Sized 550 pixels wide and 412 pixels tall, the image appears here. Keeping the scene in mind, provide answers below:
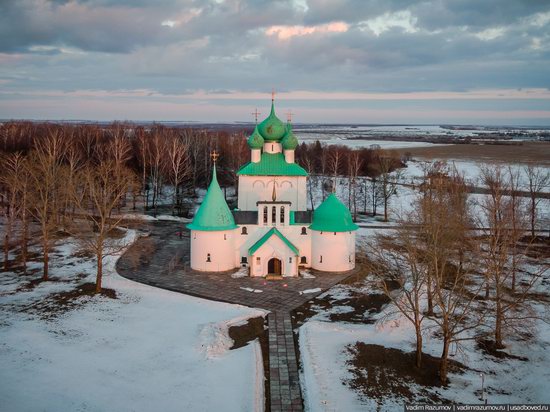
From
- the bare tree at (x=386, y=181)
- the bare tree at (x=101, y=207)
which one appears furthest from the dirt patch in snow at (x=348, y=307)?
the bare tree at (x=386, y=181)

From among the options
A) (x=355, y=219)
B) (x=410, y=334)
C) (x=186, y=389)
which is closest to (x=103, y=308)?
(x=186, y=389)

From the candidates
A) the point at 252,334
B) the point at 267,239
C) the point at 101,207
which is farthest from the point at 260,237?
the point at 101,207

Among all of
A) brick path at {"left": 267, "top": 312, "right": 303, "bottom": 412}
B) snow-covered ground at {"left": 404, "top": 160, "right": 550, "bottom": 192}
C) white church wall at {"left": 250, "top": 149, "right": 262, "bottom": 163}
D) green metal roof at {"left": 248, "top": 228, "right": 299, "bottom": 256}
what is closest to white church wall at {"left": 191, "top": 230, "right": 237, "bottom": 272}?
green metal roof at {"left": 248, "top": 228, "right": 299, "bottom": 256}

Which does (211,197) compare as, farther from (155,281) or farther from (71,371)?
(71,371)

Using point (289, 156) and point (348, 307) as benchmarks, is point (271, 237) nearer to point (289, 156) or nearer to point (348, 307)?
point (348, 307)

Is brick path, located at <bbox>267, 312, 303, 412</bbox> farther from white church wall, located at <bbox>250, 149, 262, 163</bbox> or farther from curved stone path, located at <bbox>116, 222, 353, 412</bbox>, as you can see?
white church wall, located at <bbox>250, 149, 262, 163</bbox>

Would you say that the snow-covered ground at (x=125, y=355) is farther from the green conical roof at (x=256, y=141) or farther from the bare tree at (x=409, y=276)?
the green conical roof at (x=256, y=141)
